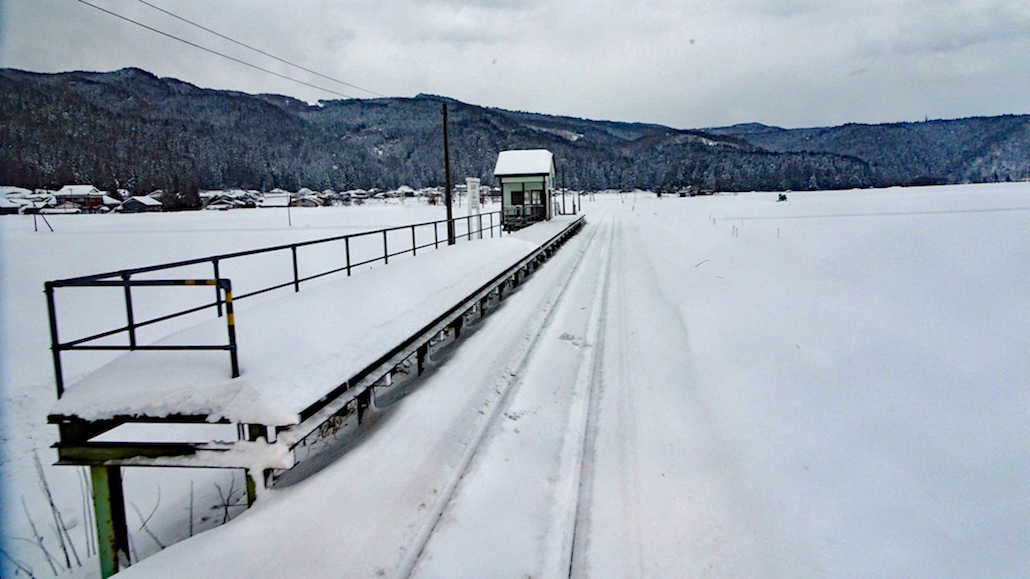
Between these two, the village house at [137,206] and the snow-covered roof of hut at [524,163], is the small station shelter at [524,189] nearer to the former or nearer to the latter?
the snow-covered roof of hut at [524,163]

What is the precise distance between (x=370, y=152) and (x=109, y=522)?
167 m

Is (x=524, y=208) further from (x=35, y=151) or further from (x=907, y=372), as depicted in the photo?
(x=35, y=151)

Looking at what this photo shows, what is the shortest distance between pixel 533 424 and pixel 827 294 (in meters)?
8.02

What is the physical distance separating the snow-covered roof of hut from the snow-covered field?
27.2 metres

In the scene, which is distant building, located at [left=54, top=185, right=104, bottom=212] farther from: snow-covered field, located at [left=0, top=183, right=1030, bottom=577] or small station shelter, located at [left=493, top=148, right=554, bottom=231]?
snow-covered field, located at [left=0, top=183, right=1030, bottom=577]

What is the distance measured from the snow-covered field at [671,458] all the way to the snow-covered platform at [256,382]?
1.62ft

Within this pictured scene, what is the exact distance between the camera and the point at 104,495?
13.6 ft

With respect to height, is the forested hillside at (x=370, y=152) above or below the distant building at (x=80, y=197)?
above

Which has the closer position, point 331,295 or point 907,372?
point 907,372

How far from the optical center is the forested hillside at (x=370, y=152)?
351 feet

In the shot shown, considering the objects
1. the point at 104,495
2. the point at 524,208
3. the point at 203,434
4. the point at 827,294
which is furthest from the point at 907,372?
the point at 524,208

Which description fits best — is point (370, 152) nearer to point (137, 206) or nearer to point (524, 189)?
point (137, 206)

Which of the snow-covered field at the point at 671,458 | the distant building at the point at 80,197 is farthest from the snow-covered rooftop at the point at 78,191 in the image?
the snow-covered field at the point at 671,458

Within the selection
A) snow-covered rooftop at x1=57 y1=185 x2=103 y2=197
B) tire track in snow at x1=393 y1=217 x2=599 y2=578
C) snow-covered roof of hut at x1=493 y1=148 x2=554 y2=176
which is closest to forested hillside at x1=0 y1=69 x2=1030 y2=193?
snow-covered rooftop at x1=57 y1=185 x2=103 y2=197
